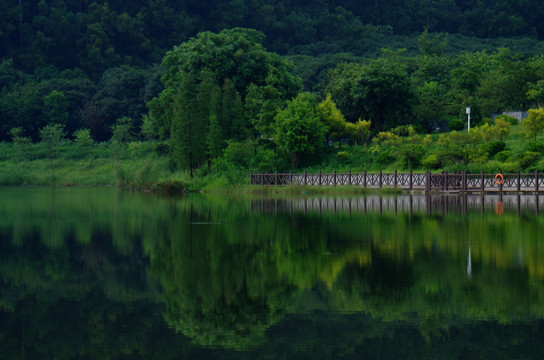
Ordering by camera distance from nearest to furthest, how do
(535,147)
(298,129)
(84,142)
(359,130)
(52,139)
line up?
1. (535,147)
2. (298,129)
3. (359,130)
4. (52,139)
5. (84,142)

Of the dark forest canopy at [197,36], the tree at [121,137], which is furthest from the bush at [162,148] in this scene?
the tree at [121,137]

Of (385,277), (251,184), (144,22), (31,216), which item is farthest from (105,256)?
(144,22)

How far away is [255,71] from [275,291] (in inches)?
1915

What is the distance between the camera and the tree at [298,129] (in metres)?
52.0

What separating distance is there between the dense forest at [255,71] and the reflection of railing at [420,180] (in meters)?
3.19

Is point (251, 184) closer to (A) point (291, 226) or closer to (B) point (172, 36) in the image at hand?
(A) point (291, 226)

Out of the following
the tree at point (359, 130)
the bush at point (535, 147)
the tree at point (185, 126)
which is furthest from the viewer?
the tree at point (359, 130)

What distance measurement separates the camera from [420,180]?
4500cm

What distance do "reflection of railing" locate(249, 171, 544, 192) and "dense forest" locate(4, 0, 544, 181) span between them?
3.19m

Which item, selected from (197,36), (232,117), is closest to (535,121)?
(232,117)

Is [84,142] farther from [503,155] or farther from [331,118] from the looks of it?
[503,155]

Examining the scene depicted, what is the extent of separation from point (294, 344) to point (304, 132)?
1734 inches

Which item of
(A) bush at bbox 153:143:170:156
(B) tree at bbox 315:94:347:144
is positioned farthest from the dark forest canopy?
(A) bush at bbox 153:143:170:156

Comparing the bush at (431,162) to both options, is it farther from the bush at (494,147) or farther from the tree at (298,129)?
the tree at (298,129)
